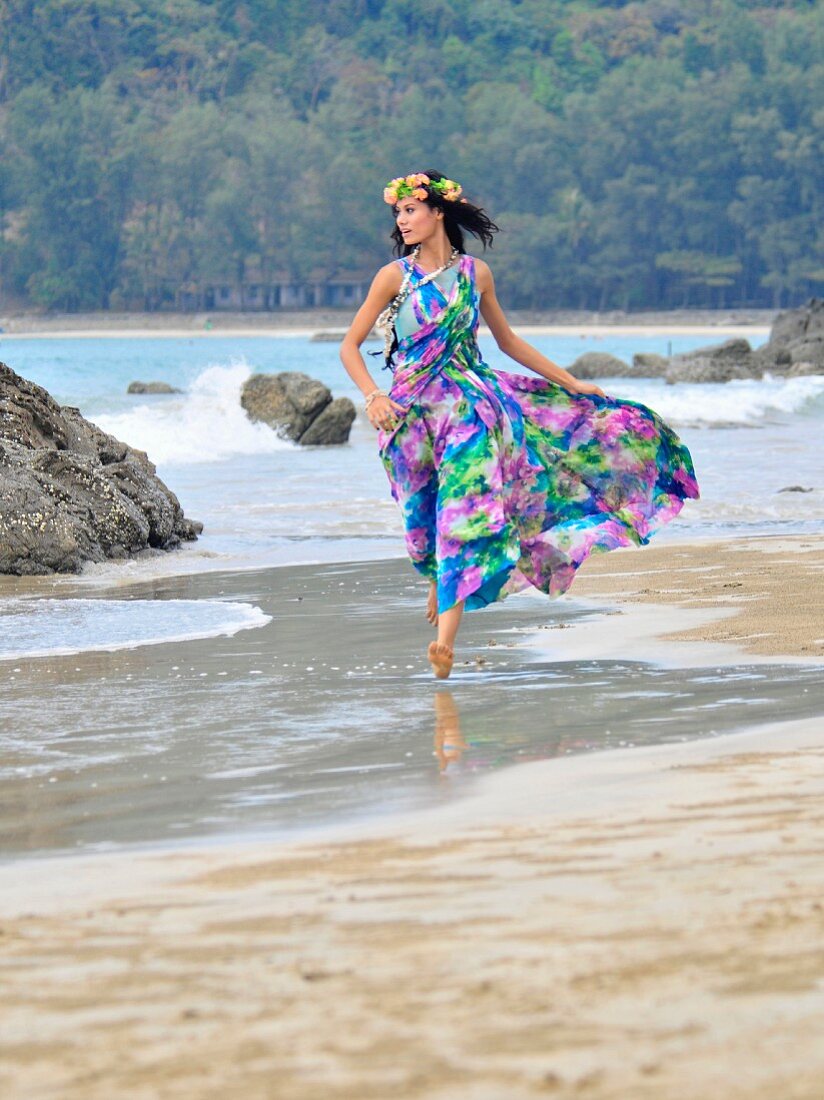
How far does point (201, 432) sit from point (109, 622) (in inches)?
561

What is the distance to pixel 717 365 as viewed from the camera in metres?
46.3

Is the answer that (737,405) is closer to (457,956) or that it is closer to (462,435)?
(462,435)

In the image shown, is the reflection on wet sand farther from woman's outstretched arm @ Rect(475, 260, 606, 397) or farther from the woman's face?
the woman's face

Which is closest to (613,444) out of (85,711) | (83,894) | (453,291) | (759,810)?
(453,291)

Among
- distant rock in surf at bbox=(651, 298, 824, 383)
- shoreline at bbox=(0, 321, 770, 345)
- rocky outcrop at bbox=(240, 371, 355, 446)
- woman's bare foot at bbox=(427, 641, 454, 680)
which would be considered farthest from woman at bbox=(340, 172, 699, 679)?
shoreline at bbox=(0, 321, 770, 345)

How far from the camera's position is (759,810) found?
11.5 ft

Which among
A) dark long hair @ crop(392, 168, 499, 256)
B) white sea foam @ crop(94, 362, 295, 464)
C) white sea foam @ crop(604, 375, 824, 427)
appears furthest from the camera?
white sea foam @ crop(604, 375, 824, 427)

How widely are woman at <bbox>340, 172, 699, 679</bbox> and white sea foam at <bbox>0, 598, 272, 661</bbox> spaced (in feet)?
3.84

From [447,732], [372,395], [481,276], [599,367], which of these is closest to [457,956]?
[447,732]

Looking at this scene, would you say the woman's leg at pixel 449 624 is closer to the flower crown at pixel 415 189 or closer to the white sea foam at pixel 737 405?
the flower crown at pixel 415 189

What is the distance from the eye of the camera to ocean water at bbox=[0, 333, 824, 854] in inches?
155

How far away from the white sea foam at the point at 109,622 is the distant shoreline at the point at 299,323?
357 feet

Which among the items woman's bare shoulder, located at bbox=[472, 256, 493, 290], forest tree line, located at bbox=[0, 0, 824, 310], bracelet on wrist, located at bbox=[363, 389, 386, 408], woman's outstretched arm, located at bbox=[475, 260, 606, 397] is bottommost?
bracelet on wrist, located at bbox=[363, 389, 386, 408]

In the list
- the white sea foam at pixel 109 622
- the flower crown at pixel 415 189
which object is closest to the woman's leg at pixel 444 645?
the flower crown at pixel 415 189
